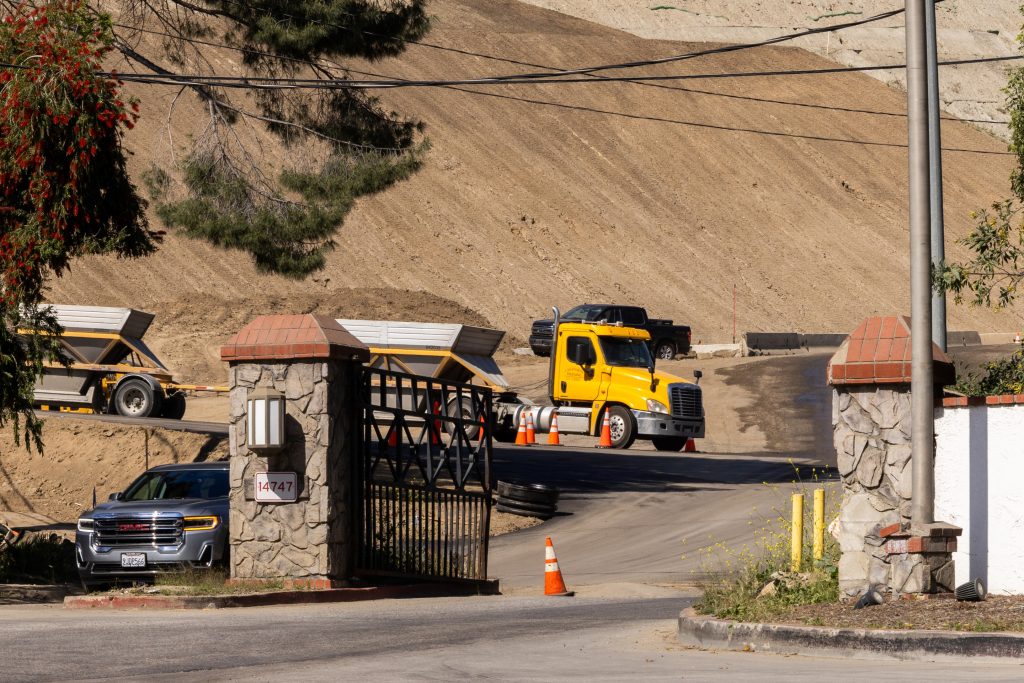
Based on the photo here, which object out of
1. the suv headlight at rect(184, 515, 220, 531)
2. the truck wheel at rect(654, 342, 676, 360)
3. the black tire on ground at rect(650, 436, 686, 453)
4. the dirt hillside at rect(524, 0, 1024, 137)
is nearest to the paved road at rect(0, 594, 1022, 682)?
the suv headlight at rect(184, 515, 220, 531)

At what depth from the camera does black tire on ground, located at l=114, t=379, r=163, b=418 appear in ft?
107

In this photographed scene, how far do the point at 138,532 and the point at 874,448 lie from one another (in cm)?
778

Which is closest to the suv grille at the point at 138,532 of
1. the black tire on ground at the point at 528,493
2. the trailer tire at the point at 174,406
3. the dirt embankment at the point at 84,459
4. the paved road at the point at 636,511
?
the paved road at the point at 636,511

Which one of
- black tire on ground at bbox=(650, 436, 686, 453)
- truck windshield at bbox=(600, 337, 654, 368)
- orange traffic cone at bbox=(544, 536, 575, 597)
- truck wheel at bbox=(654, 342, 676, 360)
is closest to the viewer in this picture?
Answer: orange traffic cone at bbox=(544, 536, 575, 597)

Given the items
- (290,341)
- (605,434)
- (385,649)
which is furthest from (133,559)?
(605,434)

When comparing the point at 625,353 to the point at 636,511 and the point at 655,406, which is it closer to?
the point at 655,406

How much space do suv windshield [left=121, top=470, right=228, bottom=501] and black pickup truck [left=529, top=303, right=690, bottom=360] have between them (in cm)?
3206

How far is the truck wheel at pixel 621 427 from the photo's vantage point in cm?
3319

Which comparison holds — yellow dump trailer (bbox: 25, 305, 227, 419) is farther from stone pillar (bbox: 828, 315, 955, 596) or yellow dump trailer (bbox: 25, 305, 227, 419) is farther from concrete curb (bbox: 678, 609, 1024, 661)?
concrete curb (bbox: 678, 609, 1024, 661)

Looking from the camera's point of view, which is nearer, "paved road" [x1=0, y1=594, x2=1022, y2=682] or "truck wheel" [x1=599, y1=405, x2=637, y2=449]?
"paved road" [x1=0, y1=594, x2=1022, y2=682]

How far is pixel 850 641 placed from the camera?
10.3 m

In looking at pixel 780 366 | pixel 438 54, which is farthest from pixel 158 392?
pixel 438 54

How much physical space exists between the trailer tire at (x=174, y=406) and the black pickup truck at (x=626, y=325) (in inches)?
674

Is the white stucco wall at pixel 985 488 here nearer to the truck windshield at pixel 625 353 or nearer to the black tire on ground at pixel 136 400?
the truck windshield at pixel 625 353
